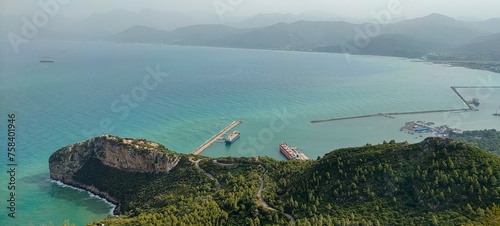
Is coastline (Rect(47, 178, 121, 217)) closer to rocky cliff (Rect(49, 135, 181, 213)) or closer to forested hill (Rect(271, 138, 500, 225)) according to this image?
rocky cliff (Rect(49, 135, 181, 213))

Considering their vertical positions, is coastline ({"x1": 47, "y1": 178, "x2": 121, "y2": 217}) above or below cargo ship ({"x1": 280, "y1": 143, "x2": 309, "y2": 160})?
below

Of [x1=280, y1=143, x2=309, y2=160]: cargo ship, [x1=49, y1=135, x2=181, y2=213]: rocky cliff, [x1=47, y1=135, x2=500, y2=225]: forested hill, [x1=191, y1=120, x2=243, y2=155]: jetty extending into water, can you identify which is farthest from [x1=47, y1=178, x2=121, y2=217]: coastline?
[x1=280, y1=143, x2=309, y2=160]: cargo ship

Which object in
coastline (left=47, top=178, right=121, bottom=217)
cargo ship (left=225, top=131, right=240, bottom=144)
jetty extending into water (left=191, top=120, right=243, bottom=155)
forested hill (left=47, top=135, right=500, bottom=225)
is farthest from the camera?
cargo ship (left=225, top=131, right=240, bottom=144)

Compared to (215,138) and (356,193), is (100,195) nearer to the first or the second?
(215,138)

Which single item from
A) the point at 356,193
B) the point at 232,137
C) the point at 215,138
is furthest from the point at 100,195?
the point at 356,193

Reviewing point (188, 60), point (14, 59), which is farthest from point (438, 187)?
point (14, 59)

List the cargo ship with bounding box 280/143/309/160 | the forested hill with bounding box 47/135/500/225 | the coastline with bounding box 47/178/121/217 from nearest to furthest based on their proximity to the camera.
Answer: the forested hill with bounding box 47/135/500/225 → the coastline with bounding box 47/178/121/217 → the cargo ship with bounding box 280/143/309/160
